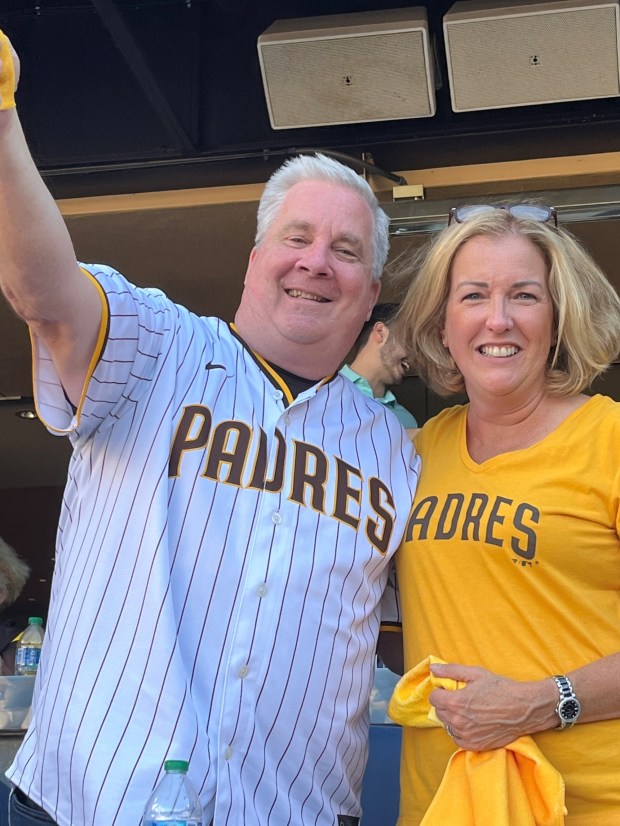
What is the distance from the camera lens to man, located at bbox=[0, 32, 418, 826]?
5.98 ft

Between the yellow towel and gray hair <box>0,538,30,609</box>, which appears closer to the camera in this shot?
the yellow towel

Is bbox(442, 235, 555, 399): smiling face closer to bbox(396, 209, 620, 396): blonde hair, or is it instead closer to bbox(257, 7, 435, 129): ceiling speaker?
bbox(396, 209, 620, 396): blonde hair

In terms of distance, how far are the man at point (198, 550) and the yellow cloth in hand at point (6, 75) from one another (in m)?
0.10

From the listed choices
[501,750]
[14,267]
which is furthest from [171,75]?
[501,750]

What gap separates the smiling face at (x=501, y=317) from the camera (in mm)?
2275

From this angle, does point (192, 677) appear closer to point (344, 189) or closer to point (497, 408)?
point (497, 408)

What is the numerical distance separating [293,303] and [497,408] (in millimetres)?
504

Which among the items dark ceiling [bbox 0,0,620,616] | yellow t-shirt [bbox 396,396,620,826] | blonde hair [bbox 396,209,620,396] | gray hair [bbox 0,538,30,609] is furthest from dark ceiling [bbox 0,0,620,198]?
yellow t-shirt [bbox 396,396,620,826]

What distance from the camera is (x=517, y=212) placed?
2.44m

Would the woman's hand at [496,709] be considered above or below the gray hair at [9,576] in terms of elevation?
below

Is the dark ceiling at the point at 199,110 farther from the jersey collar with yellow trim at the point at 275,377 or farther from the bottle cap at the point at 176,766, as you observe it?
the bottle cap at the point at 176,766

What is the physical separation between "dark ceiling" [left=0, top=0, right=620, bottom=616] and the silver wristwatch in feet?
9.45

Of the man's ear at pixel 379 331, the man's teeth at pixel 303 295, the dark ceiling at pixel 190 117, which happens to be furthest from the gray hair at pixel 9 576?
the man's teeth at pixel 303 295

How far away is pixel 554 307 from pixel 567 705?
34.4 inches
